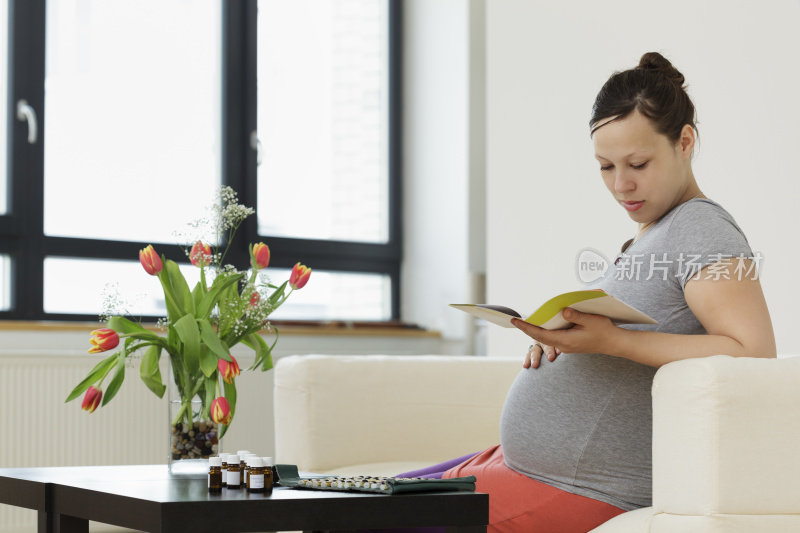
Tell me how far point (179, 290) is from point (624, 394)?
842 millimetres

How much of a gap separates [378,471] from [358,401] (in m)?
0.20

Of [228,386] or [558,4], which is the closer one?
[228,386]

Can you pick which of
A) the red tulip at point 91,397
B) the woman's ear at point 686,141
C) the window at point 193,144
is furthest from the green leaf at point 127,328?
the window at point 193,144

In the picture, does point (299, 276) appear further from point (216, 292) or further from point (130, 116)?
point (130, 116)

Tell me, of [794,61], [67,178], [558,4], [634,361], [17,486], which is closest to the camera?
[634,361]

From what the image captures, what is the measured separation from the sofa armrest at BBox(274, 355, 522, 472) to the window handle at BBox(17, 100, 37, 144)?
1789 mm

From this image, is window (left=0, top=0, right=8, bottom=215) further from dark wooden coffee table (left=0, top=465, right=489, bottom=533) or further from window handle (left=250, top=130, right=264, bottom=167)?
dark wooden coffee table (left=0, top=465, right=489, bottom=533)

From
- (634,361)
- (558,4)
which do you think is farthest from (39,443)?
(634,361)

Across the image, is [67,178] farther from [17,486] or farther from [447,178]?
[17,486]

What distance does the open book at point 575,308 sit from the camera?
138 cm

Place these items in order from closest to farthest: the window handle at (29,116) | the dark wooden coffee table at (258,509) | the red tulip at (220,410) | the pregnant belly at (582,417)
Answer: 1. the dark wooden coffee table at (258,509)
2. the pregnant belly at (582,417)
3. the red tulip at (220,410)
4. the window handle at (29,116)

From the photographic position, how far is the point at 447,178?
4406mm

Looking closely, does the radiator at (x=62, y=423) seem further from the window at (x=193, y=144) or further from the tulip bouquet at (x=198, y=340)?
the tulip bouquet at (x=198, y=340)

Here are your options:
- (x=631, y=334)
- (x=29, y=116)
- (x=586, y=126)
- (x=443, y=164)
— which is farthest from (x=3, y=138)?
(x=631, y=334)
